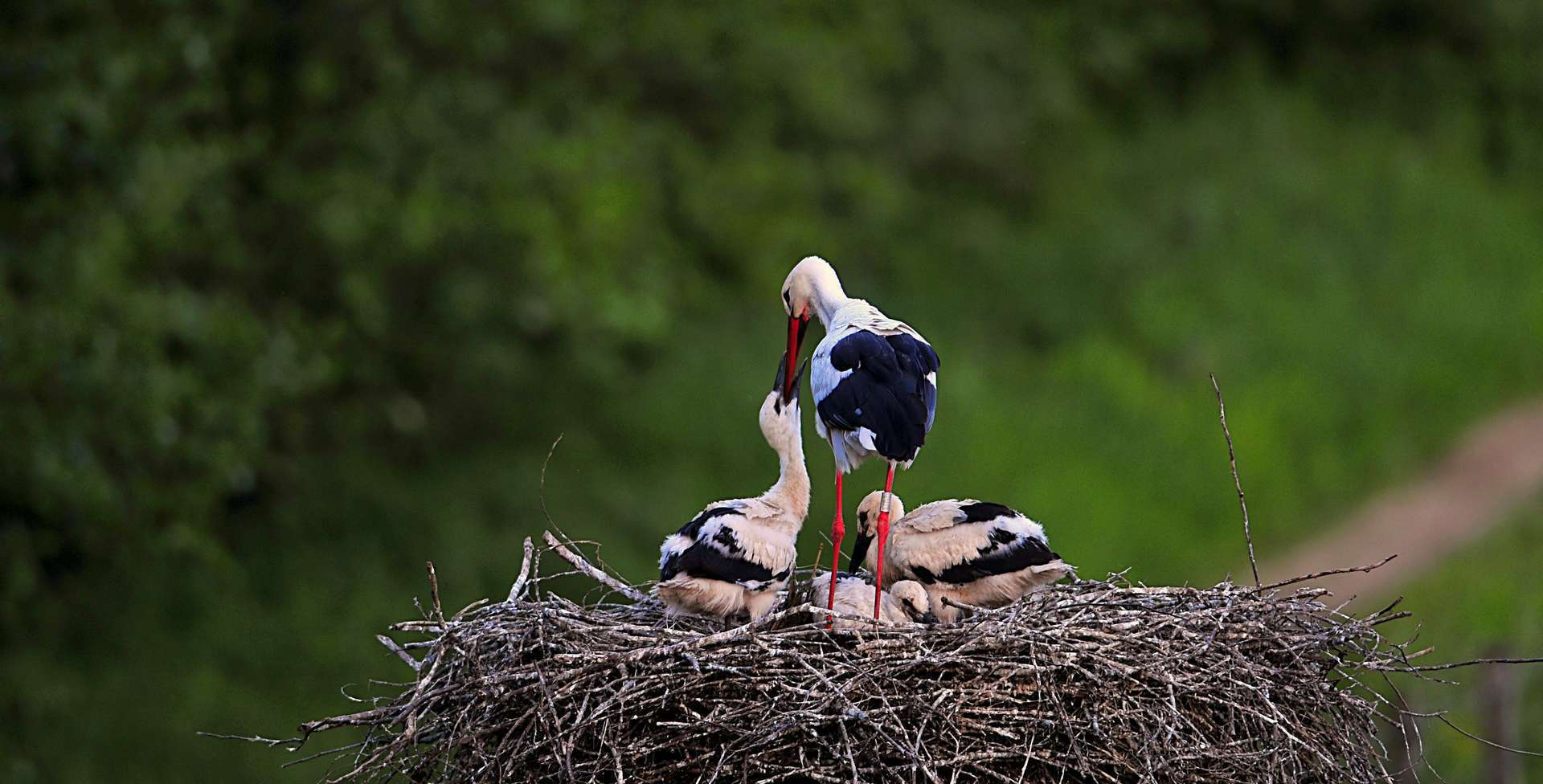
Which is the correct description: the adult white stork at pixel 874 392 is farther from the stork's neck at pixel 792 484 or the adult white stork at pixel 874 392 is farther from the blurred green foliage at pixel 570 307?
the blurred green foliage at pixel 570 307

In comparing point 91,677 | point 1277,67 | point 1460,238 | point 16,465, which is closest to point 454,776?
point 16,465

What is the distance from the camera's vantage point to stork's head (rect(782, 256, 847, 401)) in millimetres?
5332

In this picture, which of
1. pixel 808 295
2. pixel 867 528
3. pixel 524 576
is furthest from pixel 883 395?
pixel 524 576

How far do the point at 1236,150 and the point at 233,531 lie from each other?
1007 cm

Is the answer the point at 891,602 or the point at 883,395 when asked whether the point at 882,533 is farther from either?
the point at 883,395

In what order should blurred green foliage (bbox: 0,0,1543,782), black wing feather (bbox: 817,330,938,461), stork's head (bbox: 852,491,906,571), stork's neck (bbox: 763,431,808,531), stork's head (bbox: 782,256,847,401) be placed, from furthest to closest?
blurred green foliage (bbox: 0,0,1543,782) < stork's head (bbox: 852,491,906,571) < stork's head (bbox: 782,256,847,401) < stork's neck (bbox: 763,431,808,531) < black wing feather (bbox: 817,330,938,461)

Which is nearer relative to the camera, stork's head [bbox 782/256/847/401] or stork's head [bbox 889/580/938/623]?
stork's head [bbox 889/580/938/623]

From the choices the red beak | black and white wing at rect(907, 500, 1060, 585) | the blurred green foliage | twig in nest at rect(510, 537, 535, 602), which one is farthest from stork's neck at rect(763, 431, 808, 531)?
A: the blurred green foliage

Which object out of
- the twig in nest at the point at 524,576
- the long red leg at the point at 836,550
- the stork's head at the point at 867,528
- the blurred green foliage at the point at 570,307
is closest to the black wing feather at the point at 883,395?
the long red leg at the point at 836,550

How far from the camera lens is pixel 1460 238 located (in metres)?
16.3

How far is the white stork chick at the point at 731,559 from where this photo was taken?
4.79 m

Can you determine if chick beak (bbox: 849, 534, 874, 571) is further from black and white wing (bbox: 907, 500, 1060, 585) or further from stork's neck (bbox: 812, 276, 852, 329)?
stork's neck (bbox: 812, 276, 852, 329)

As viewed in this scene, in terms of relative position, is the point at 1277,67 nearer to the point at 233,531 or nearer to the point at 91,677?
the point at 233,531

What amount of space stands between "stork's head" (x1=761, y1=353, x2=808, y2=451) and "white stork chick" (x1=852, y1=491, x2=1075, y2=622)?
1.39ft
